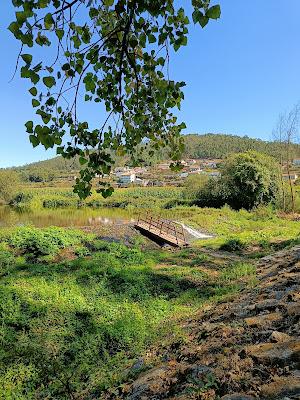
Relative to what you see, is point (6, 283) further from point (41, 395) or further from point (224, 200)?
point (224, 200)

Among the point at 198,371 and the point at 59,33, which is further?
the point at 198,371

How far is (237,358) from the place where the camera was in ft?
13.8

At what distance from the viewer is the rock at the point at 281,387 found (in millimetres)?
3053

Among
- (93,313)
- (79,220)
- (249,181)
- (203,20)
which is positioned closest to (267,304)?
(93,313)

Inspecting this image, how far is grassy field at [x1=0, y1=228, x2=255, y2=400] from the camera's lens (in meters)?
6.34

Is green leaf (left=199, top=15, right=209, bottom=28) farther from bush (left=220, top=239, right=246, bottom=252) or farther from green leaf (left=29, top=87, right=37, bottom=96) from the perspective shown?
bush (left=220, top=239, right=246, bottom=252)

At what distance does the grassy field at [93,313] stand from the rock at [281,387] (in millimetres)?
2880

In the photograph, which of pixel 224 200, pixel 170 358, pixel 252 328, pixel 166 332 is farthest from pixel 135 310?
pixel 224 200

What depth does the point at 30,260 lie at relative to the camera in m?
15.1

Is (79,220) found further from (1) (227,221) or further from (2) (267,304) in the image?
(2) (267,304)

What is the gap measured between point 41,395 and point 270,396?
4.30m

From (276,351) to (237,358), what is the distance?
471mm

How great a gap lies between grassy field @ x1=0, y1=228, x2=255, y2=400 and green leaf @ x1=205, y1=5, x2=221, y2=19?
523cm

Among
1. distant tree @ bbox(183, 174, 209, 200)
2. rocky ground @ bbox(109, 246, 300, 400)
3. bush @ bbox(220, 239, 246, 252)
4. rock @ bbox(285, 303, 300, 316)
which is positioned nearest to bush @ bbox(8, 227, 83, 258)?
bush @ bbox(220, 239, 246, 252)
